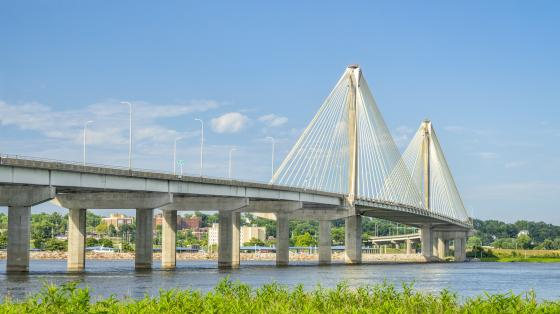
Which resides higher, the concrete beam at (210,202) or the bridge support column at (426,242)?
the concrete beam at (210,202)

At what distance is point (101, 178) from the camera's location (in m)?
81.1

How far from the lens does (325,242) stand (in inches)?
5458

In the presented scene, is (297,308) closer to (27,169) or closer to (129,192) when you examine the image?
(27,169)

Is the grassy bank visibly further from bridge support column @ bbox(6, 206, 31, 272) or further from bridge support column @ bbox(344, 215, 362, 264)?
bridge support column @ bbox(344, 215, 362, 264)

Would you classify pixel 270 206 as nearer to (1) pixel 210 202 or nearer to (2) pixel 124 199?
(1) pixel 210 202

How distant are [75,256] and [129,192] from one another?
13.4 meters

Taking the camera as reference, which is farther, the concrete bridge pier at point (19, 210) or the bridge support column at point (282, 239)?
the bridge support column at point (282, 239)

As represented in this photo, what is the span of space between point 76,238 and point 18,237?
24042 mm

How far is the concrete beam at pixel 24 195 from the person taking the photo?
75250 mm

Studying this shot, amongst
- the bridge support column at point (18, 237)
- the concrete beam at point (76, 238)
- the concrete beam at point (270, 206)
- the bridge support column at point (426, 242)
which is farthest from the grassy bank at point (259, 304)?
the bridge support column at point (426, 242)

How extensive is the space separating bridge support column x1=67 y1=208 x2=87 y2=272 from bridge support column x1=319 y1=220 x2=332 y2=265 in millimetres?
44199

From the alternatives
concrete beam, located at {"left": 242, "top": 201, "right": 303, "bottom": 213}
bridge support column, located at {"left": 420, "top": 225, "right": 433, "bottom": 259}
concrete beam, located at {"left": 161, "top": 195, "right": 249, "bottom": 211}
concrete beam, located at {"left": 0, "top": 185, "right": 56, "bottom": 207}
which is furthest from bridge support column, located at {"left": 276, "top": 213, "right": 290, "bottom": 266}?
bridge support column, located at {"left": 420, "top": 225, "right": 433, "bottom": 259}

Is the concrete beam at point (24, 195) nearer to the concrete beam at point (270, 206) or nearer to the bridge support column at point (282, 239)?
the concrete beam at point (270, 206)

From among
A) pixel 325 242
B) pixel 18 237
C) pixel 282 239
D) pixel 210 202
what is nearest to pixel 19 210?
pixel 18 237
